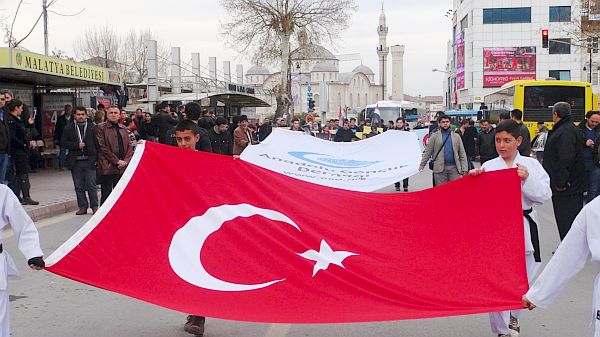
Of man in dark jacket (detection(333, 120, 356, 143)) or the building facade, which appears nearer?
man in dark jacket (detection(333, 120, 356, 143))

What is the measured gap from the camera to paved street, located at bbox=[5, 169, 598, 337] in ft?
20.0

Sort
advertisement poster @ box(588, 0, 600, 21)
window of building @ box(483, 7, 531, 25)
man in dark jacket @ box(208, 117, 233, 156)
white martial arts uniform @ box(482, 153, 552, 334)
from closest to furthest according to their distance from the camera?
white martial arts uniform @ box(482, 153, 552, 334) → man in dark jacket @ box(208, 117, 233, 156) → advertisement poster @ box(588, 0, 600, 21) → window of building @ box(483, 7, 531, 25)

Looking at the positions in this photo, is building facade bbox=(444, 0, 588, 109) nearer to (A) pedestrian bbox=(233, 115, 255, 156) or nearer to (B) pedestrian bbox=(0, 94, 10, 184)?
(A) pedestrian bbox=(233, 115, 255, 156)

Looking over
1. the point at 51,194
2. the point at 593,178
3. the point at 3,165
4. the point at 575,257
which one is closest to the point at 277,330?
the point at 575,257

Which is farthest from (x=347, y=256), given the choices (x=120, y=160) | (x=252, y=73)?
(x=252, y=73)

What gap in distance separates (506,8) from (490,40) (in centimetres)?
357

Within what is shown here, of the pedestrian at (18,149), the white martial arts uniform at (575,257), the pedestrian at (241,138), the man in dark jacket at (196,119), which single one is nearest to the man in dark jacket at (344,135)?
the pedestrian at (241,138)

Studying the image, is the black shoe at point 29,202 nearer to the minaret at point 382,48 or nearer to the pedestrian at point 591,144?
the pedestrian at point 591,144

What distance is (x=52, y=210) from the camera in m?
13.3

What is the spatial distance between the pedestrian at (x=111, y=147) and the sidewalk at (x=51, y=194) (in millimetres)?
1478

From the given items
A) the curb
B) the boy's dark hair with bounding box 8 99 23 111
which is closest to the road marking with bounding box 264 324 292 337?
the curb

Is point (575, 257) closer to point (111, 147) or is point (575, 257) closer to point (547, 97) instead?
point (111, 147)

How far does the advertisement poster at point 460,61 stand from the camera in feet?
281

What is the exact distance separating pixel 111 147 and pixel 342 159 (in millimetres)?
4788
